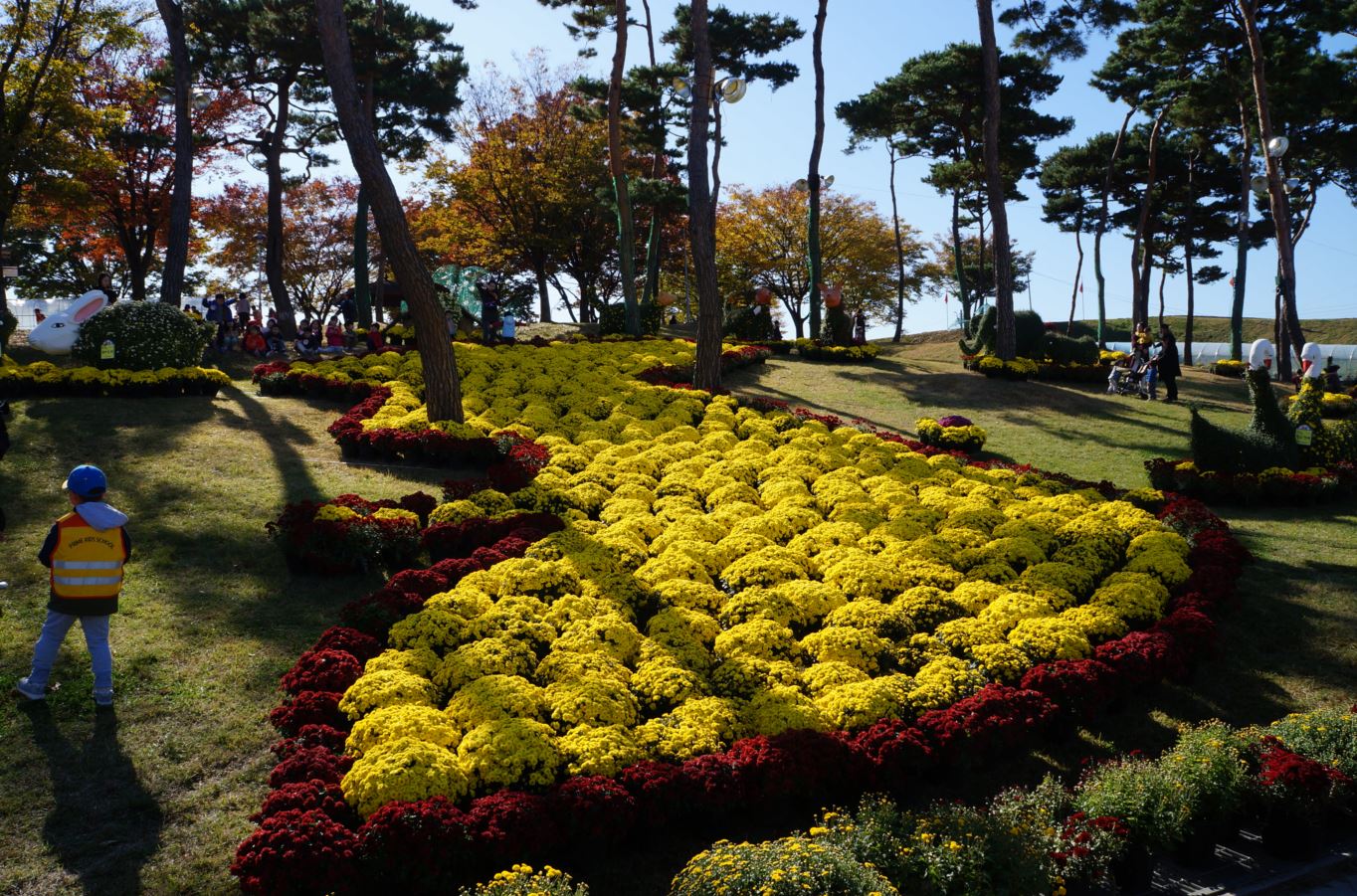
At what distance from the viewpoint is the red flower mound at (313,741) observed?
646 cm

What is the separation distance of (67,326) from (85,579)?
11.9 meters

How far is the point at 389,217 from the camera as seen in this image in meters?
13.8

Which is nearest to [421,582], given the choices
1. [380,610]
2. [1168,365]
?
[380,610]

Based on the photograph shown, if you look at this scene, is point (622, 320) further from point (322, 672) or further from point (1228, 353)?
point (1228, 353)

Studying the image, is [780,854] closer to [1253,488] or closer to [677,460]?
[677,460]

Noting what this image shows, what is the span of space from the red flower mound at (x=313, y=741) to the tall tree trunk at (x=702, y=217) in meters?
12.2

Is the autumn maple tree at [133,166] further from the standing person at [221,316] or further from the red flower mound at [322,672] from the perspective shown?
the red flower mound at [322,672]

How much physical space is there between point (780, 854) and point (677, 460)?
353 inches

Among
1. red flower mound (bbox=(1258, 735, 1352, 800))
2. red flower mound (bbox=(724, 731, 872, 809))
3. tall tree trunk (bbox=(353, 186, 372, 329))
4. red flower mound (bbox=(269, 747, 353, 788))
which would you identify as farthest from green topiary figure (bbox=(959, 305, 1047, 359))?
red flower mound (bbox=(269, 747, 353, 788))

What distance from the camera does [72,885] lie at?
5320 millimetres

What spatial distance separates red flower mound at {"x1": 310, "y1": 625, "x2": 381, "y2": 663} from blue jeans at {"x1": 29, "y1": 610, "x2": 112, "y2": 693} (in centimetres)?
141

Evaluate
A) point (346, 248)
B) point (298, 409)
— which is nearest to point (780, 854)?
point (298, 409)

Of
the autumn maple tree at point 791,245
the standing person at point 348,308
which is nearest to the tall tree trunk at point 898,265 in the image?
the autumn maple tree at point 791,245

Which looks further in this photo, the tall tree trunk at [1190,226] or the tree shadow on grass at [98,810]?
the tall tree trunk at [1190,226]
